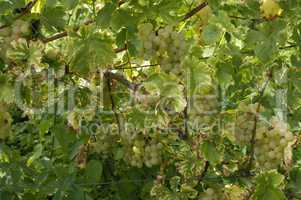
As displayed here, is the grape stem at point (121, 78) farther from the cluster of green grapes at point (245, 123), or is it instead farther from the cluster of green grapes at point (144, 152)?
the cluster of green grapes at point (245, 123)

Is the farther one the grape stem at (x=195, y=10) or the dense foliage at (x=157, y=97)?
the grape stem at (x=195, y=10)

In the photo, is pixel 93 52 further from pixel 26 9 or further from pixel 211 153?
pixel 211 153

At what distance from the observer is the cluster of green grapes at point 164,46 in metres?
1.71

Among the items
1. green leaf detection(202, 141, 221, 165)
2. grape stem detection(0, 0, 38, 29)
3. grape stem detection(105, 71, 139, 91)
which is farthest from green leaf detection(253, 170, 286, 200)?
grape stem detection(0, 0, 38, 29)

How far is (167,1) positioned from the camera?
5.84ft

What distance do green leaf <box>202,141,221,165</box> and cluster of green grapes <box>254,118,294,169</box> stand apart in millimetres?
123

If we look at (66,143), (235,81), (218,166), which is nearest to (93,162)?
(66,143)

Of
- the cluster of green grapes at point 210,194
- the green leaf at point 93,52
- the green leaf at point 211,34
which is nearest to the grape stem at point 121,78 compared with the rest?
the green leaf at point 93,52

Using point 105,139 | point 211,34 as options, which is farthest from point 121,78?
point 211,34

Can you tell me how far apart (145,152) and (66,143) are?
28 cm

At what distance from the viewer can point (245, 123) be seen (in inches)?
73.5

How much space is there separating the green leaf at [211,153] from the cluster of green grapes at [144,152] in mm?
169

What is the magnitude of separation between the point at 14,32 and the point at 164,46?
0.45 meters

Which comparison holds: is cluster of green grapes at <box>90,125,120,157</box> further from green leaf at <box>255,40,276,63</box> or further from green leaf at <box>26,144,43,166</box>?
green leaf at <box>255,40,276,63</box>
